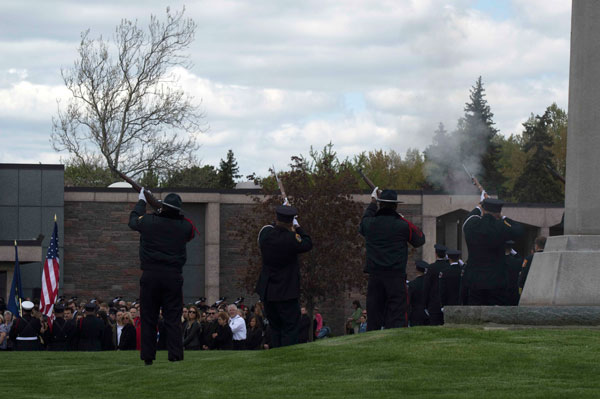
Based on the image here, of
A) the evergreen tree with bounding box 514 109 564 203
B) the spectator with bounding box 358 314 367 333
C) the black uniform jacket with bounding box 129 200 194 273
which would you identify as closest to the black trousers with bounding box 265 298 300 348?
the black uniform jacket with bounding box 129 200 194 273

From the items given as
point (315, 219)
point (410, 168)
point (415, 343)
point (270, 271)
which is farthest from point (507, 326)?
point (410, 168)

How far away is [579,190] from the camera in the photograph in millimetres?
12641

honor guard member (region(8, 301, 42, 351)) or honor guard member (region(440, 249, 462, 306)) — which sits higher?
honor guard member (region(440, 249, 462, 306))

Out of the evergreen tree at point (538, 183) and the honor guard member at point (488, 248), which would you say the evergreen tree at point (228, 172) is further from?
the honor guard member at point (488, 248)

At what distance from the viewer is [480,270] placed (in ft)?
45.7

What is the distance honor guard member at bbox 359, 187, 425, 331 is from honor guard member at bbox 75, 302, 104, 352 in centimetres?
968

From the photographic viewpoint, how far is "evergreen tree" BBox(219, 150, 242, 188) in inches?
3406

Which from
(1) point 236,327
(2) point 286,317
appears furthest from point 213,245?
(2) point 286,317

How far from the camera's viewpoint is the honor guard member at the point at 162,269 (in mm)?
13156

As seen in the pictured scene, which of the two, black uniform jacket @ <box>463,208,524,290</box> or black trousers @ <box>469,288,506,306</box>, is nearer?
black uniform jacket @ <box>463,208,524,290</box>

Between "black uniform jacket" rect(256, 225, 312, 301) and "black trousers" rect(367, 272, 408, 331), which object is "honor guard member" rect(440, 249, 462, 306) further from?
"black uniform jacket" rect(256, 225, 312, 301)

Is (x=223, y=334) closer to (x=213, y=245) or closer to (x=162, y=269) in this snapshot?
(x=162, y=269)

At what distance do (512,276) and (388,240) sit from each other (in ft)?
9.52

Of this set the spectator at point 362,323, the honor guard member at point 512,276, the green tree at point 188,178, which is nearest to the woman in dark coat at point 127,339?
the spectator at point 362,323
